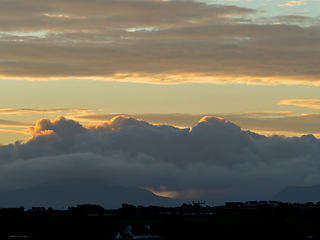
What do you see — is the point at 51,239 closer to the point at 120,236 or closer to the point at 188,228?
the point at 120,236

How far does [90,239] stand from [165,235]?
35.9 metres

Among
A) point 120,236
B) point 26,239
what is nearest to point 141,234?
point 120,236

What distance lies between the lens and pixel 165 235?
197 meters

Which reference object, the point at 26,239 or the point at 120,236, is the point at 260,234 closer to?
the point at 120,236

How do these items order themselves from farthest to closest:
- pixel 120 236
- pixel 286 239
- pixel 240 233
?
pixel 120 236 < pixel 240 233 < pixel 286 239

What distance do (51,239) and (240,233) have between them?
187ft

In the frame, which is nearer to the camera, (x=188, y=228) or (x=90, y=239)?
(x=90, y=239)

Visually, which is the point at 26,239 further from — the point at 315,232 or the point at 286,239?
the point at 315,232

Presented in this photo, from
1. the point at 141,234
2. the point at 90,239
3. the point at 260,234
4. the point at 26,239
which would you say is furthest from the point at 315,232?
the point at 26,239

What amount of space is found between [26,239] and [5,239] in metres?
7.37

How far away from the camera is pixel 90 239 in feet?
554

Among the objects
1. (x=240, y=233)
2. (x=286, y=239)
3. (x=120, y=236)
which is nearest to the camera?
(x=286, y=239)

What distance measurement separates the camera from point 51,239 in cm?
16625

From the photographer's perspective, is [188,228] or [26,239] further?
[188,228]
